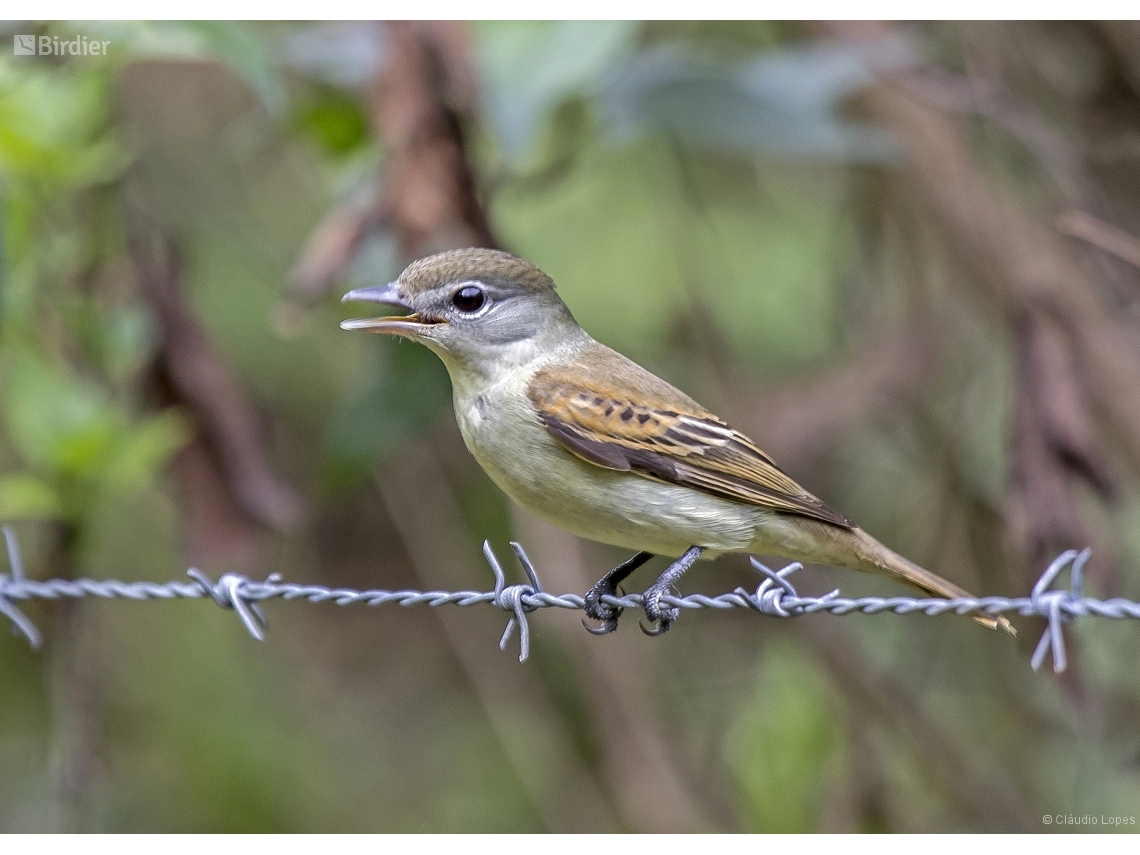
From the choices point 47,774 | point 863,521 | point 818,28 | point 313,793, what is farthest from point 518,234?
point 47,774

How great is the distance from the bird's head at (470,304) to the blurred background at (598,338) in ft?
1.26

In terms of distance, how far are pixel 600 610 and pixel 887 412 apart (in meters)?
2.80

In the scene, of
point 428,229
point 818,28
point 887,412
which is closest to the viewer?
point 428,229

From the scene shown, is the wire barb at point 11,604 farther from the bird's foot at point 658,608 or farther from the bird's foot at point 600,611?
the bird's foot at point 658,608

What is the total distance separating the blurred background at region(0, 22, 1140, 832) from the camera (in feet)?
12.5

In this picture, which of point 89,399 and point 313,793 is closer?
point 89,399

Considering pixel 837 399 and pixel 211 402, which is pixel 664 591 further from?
pixel 837 399

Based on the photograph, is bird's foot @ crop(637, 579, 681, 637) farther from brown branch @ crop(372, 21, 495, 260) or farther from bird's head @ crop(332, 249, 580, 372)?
brown branch @ crop(372, 21, 495, 260)

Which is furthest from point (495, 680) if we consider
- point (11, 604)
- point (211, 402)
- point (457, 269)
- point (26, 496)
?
point (457, 269)

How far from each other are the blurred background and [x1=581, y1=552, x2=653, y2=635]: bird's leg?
802 millimetres

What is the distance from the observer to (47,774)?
19.6 ft

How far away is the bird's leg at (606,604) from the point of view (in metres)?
3.11

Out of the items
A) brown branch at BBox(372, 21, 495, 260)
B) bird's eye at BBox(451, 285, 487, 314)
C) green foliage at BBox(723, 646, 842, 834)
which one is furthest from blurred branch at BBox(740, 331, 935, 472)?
bird's eye at BBox(451, 285, 487, 314)

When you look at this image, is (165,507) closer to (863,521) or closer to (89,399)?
(89,399)
